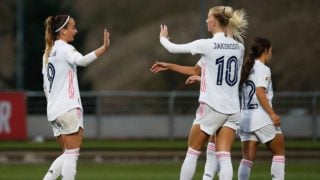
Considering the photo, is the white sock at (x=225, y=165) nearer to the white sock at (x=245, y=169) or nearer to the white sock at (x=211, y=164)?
the white sock at (x=211, y=164)

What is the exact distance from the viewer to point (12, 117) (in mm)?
37500

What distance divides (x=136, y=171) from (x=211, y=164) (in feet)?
24.9

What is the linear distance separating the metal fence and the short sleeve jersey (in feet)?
75.4

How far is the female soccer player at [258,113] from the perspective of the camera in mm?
16297

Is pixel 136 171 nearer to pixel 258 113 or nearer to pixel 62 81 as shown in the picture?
pixel 258 113

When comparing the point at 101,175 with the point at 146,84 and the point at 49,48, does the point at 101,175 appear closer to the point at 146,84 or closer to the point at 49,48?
the point at 49,48

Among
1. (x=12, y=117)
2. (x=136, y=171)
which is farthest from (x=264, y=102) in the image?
(x=12, y=117)

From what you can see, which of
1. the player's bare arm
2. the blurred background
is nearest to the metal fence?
the blurred background

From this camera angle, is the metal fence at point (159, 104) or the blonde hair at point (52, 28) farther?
the metal fence at point (159, 104)

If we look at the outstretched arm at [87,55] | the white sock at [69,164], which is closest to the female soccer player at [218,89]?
the outstretched arm at [87,55]

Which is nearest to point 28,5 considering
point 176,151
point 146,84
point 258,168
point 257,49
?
point 146,84

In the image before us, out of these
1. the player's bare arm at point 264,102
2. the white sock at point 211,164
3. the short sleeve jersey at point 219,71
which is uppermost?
the short sleeve jersey at point 219,71

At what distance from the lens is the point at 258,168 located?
2444 centimetres

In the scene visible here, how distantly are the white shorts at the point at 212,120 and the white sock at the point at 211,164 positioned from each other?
0.76 meters
